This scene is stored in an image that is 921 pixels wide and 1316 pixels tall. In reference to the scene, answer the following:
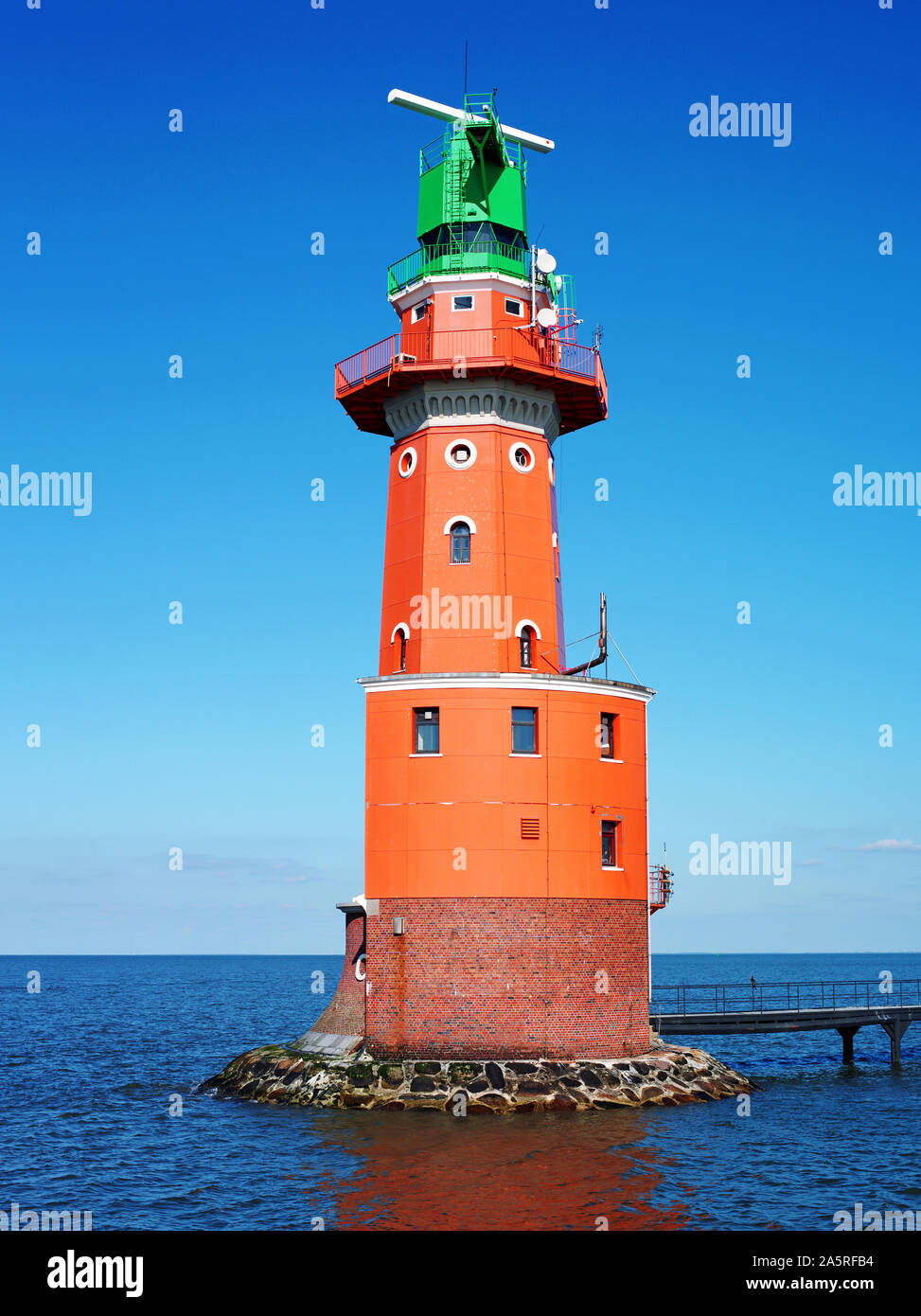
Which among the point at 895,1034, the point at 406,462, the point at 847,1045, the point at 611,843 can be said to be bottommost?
the point at 847,1045

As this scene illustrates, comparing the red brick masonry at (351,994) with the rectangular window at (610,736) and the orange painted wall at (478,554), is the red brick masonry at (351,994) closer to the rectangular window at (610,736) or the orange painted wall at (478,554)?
the orange painted wall at (478,554)

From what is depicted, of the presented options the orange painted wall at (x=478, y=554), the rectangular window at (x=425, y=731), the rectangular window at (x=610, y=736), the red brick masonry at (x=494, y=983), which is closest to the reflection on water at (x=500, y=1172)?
the red brick masonry at (x=494, y=983)

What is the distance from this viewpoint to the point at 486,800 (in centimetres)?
3553

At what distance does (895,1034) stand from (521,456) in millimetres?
29044

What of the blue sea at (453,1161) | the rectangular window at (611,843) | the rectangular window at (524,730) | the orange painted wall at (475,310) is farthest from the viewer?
the orange painted wall at (475,310)

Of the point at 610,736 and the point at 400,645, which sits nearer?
the point at 610,736

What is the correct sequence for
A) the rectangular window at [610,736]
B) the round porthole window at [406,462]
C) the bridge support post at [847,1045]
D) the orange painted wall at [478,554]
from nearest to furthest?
the rectangular window at [610,736] < the orange painted wall at [478,554] < the round porthole window at [406,462] < the bridge support post at [847,1045]

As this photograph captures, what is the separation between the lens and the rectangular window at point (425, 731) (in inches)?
1427

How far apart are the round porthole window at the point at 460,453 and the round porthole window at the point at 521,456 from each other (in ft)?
4.16

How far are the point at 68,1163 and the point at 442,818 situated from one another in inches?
511

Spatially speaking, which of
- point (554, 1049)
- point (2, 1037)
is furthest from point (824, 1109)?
point (2, 1037)

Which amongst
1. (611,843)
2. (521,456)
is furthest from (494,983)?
(521,456)

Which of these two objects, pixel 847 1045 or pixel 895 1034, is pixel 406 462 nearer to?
pixel 847 1045
